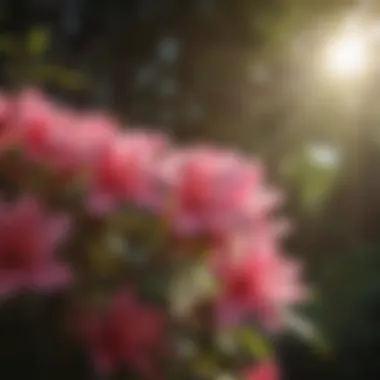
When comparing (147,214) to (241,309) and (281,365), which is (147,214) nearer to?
(241,309)

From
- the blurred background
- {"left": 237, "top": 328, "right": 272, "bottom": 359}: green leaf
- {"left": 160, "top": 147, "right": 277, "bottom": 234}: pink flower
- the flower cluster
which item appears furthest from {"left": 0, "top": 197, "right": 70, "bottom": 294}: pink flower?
the blurred background

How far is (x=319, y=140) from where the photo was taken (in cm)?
228

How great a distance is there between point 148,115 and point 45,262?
135 cm

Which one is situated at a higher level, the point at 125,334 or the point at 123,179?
the point at 123,179

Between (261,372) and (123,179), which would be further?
(261,372)

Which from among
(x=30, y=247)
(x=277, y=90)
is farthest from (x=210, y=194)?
(x=277, y=90)

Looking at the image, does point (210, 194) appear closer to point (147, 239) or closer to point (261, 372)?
point (147, 239)

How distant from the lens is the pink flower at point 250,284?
3.59 feet

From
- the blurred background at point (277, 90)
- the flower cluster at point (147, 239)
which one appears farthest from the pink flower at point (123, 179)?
the blurred background at point (277, 90)

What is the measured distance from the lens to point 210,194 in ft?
3.55

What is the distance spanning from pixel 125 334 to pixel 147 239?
13cm

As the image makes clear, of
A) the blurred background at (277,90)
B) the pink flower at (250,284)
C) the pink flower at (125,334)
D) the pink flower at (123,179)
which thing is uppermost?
the blurred background at (277,90)

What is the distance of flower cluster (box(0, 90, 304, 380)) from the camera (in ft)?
3.42

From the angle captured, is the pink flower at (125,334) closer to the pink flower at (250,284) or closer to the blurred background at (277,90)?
the pink flower at (250,284)
